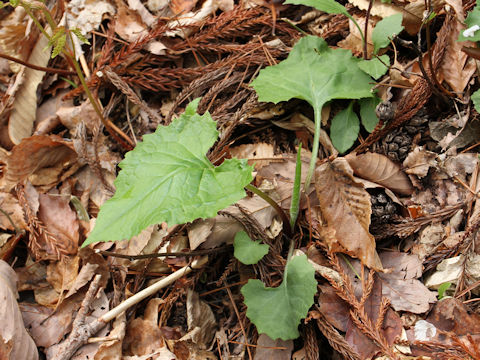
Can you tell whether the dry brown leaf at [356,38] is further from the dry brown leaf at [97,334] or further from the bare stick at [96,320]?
the dry brown leaf at [97,334]

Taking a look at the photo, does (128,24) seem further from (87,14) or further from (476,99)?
(476,99)

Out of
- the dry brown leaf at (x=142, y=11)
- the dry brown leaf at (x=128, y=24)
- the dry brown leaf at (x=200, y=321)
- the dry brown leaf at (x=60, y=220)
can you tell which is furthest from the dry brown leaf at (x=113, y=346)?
the dry brown leaf at (x=142, y=11)

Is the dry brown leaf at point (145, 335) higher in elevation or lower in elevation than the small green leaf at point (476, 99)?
lower

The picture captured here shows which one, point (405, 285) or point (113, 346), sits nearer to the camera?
point (405, 285)

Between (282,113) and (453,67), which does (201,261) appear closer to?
(282,113)

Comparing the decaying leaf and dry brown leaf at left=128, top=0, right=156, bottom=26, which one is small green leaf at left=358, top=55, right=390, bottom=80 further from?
dry brown leaf at left=128, top=0, right=156, bottom=26

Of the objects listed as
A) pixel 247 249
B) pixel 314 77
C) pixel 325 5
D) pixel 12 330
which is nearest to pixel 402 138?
pixel 314 77
